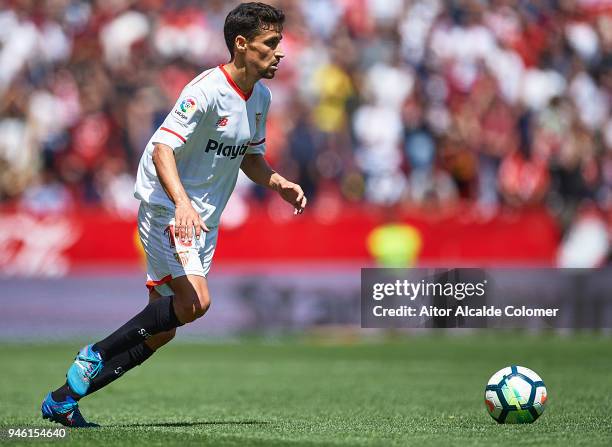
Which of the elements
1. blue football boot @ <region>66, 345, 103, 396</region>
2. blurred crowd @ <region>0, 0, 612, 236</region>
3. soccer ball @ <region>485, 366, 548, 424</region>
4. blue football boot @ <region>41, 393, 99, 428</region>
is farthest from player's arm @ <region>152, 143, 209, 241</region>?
blurred crowd @ <region>0, 0, 612, 236</region>

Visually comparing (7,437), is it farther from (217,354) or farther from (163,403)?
(217,354)

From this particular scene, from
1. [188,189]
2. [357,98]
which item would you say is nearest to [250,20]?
[188,189]

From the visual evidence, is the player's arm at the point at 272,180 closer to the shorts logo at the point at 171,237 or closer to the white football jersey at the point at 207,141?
the white football jersey at the point at 207,141

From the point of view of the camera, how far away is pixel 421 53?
70.0ft

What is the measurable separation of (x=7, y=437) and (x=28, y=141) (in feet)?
40.8

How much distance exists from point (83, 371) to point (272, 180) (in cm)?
179

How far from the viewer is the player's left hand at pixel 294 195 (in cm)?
786

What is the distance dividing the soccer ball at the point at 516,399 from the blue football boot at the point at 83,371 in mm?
2490

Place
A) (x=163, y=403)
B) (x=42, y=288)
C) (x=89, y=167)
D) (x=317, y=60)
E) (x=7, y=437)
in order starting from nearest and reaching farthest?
(x=7, y=437) → (x=163, y=403) → (x=42, y=288) → (x=89, y=167) → (x=317, y=60)

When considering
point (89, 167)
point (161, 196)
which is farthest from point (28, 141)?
point (161, 196)

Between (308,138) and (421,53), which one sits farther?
(421,53)

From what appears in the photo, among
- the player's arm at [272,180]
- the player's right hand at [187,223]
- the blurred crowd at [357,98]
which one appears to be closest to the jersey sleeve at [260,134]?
the player's arm at [272,180]

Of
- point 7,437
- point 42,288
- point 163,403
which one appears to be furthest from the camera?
point 42,288

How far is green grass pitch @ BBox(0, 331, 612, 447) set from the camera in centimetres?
709
